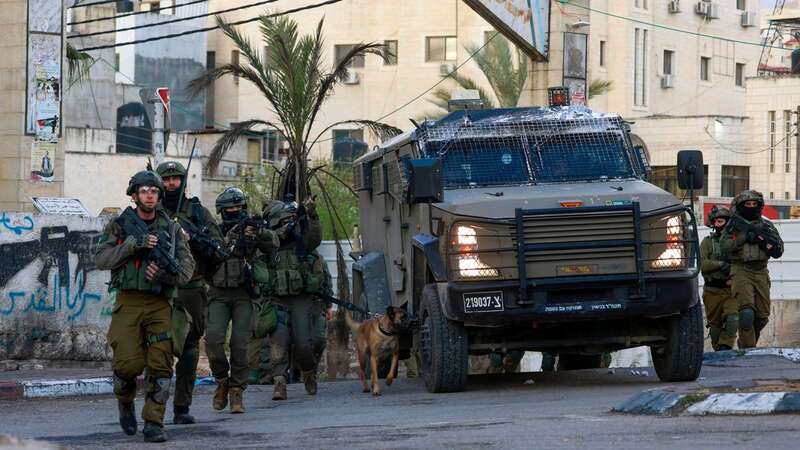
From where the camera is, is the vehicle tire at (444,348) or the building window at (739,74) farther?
the building window at (739,74)

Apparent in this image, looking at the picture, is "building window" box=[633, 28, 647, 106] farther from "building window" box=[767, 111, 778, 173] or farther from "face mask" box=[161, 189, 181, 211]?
"face mask" box=[161, 189, 181, 211]

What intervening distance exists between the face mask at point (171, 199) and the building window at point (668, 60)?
5180cm

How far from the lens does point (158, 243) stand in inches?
385

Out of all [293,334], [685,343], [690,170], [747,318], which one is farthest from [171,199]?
[747,318]

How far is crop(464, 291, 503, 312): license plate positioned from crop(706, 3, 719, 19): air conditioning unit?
5223 cm

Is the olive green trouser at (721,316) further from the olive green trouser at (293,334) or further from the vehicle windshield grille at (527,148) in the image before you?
the olive green trouser at (293,334)

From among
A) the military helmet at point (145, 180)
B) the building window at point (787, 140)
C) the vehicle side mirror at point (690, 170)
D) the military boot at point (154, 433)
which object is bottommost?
the military boot at point (154, 433)

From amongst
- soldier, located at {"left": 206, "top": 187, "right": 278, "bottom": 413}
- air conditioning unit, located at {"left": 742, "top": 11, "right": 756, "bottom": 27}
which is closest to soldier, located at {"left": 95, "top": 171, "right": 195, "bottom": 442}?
soldier, located at {"left": 206, "top": 187, "right": 278, "bottom": 413}

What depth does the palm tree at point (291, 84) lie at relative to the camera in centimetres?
2178

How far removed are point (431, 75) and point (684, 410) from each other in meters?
52.5

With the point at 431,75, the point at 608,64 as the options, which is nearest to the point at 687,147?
the point at 608,64

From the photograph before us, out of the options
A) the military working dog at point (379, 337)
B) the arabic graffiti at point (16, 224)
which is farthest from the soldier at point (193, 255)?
the arabic graffiti at point (16, 224)

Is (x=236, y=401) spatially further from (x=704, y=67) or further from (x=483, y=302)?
(x=704, y=67)

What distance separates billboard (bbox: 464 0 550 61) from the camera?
21.5m
